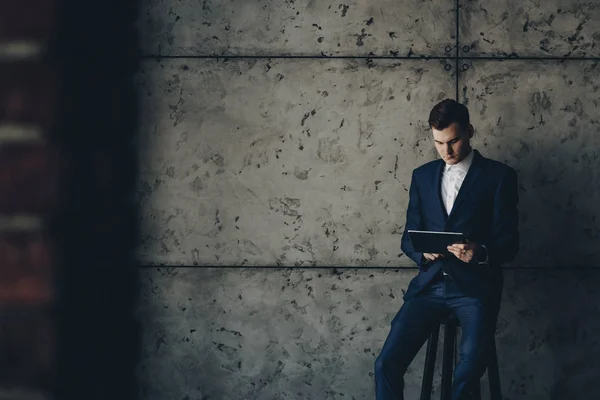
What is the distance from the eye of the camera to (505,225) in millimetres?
3172

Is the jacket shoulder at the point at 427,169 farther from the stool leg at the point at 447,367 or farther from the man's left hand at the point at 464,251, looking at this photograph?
the stool leg at the point at 447,367

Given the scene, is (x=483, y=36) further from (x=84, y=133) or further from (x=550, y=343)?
(x=84, y=133)

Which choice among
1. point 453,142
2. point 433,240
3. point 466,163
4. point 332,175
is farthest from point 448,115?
point 332,175

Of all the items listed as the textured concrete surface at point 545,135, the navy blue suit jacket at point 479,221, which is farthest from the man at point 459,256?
→ the textured concrete surface at point 545,135

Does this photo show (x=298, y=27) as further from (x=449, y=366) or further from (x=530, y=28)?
(x=449, y=366)

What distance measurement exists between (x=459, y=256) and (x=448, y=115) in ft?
2.34

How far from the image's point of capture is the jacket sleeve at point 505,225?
313cm

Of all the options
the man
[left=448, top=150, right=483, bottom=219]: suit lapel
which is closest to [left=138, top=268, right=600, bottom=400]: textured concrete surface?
the man

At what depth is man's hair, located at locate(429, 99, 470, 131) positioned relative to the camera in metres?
3.23

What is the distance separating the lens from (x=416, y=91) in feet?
12.7

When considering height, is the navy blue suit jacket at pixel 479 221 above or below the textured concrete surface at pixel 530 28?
below

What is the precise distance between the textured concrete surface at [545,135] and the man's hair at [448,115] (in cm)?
65

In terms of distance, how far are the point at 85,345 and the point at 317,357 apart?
3436mm

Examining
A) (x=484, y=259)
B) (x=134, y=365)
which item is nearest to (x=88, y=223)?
(x=484, y=259)
